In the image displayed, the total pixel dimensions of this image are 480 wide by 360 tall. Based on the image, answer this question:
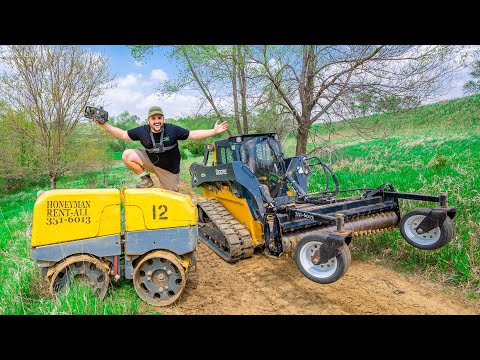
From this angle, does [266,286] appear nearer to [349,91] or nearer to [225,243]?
[225,243]

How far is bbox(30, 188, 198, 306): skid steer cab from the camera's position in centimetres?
389

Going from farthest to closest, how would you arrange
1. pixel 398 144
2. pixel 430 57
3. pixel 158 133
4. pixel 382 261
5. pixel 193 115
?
pixel 398 144, pixel 193 115, pixel 430 57, pixel 382 261, pixel 158 133

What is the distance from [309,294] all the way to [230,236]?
1.76 m

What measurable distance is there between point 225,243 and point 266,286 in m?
1.42

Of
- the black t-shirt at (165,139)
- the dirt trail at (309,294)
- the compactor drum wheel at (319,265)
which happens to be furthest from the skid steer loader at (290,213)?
the black t-shirt at (165,139)

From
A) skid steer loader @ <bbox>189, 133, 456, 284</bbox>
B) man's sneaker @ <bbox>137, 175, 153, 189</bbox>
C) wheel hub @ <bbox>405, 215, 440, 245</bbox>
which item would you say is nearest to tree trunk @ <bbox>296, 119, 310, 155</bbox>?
skid steer loader @ <bbox>189, 133, 456, 284</bbox>

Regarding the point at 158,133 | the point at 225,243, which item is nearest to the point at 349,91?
the point at 225,243

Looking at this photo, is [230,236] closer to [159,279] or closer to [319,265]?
[159,279]

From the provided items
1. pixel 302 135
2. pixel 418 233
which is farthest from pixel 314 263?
pixel 302 135

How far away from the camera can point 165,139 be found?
4.58m

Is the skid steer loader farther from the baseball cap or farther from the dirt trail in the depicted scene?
the baseball cap

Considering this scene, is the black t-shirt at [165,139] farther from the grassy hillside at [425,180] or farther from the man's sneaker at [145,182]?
the grassy hillside at [425,180]

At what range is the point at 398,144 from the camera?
13383mm

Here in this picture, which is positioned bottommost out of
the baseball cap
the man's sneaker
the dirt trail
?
the dirt trail
